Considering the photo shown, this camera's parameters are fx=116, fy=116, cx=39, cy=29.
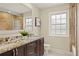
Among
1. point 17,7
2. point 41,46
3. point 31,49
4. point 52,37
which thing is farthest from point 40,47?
point 17,7

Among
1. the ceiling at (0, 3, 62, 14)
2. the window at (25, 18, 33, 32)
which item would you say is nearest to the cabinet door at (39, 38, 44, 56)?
the window at (25, 18, 33, 32)

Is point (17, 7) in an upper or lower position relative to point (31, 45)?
upper

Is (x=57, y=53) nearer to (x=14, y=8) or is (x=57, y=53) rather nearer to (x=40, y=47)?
(x=40, y=47)

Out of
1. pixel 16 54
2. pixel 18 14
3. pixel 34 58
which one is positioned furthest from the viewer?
pixel 18 14

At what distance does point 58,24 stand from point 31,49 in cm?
65

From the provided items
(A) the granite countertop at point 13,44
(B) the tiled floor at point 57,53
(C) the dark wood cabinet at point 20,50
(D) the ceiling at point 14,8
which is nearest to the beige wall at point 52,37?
(B) the tiled floor at point 57,53

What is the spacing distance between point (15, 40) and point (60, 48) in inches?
31.6

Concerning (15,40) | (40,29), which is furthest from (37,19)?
(15,40)

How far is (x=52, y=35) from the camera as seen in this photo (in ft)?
6.81

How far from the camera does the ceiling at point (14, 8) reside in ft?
6.25

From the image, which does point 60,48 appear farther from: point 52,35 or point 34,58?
point 34,58

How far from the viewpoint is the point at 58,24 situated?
2029 millimetres

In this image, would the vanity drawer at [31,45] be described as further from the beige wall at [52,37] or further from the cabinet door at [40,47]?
the beige wall at [52,37]

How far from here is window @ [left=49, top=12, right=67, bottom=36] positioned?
1992mm
